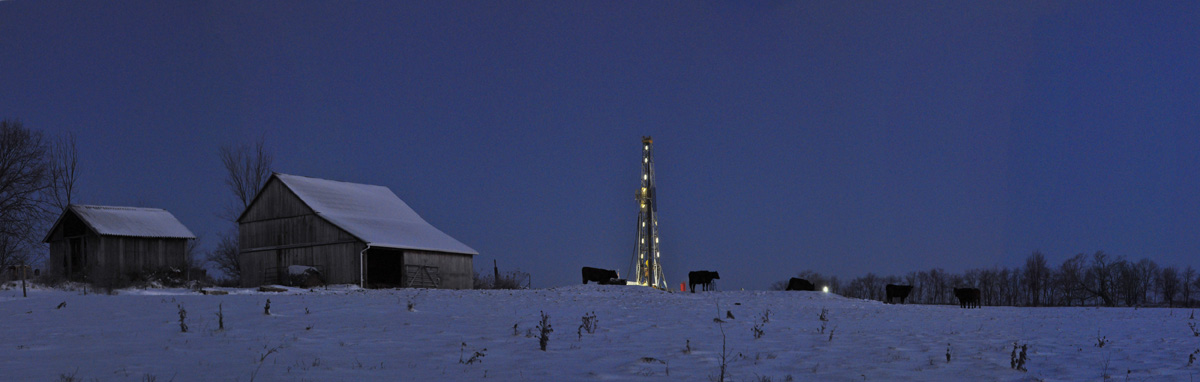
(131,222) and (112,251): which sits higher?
(131,222)

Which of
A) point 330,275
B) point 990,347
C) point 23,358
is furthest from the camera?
point 330,275

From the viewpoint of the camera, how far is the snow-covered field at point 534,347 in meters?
10.0

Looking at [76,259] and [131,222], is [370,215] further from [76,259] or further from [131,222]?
[76,259]

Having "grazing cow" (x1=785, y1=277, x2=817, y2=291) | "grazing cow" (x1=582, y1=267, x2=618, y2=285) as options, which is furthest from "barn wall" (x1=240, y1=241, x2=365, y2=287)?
"grazing cow" (x1=785, y1=277, x2=817, y2=291)

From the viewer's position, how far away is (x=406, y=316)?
1655 centimetres

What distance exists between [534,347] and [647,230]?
42.0m

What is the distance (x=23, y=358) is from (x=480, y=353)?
5.63 m

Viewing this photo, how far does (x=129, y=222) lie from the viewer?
42.7 m

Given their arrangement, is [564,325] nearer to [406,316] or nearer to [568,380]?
[406,316]

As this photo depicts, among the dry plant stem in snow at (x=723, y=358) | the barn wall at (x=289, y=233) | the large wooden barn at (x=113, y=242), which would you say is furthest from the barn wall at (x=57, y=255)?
the dry plant stem in snow at (x=723, y=358)

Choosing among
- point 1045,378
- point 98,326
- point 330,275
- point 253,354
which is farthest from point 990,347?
point 330,275

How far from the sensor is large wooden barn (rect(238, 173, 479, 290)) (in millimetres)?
38562

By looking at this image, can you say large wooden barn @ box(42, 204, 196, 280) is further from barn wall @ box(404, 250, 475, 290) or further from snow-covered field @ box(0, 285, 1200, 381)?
snow-covered field @ box(0, 285, 1200, 381)

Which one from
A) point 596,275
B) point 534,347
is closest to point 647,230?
point 596,275
